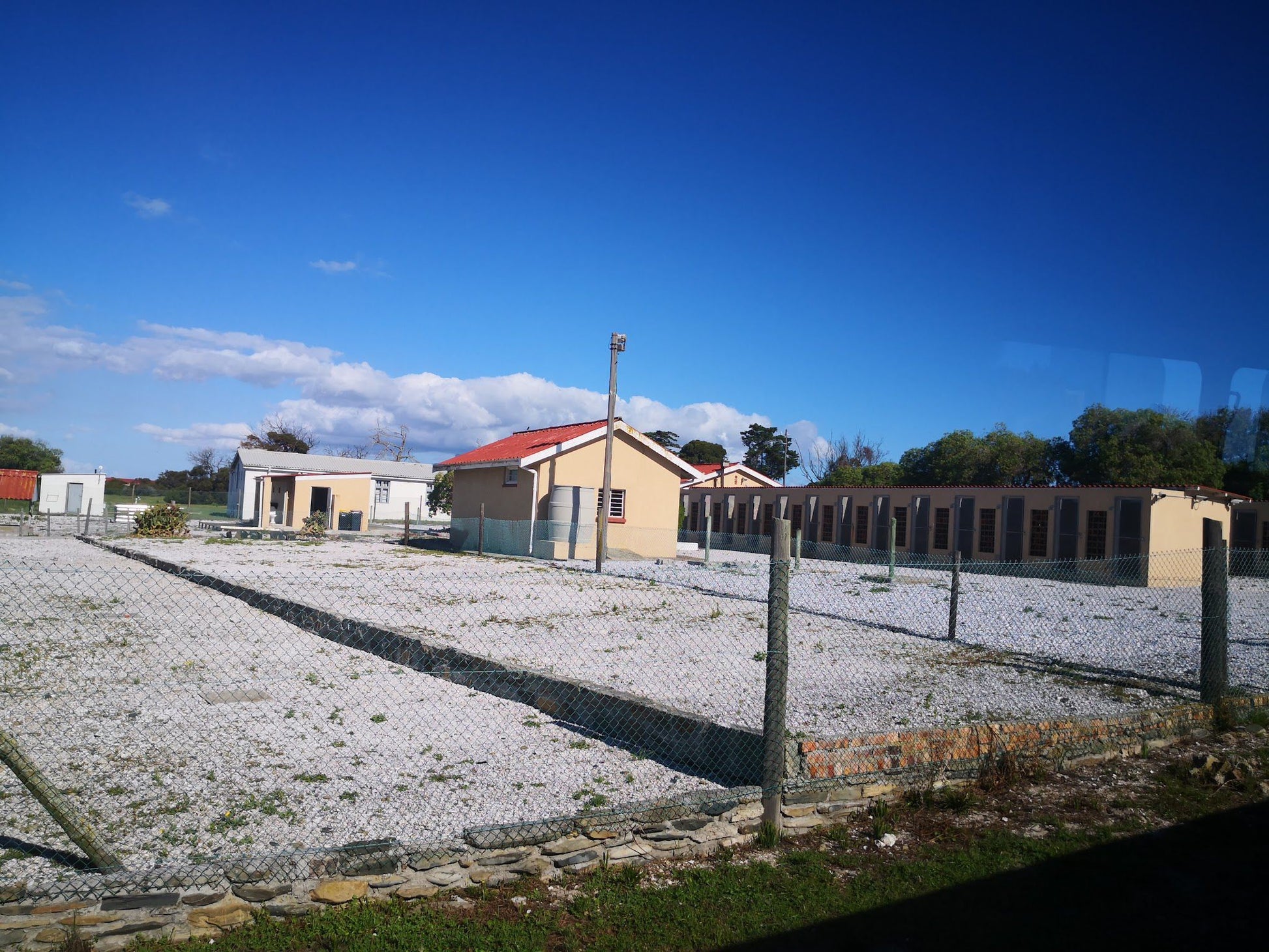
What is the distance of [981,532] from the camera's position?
92.3 feet

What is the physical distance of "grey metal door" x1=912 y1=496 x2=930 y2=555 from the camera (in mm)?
29891

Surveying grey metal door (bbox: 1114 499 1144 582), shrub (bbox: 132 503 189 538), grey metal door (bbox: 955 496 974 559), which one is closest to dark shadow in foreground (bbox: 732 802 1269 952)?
grey metal door (bbox: 1114 499 1144 582)

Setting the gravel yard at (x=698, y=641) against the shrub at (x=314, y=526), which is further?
the shrub at (x=314, y=526)

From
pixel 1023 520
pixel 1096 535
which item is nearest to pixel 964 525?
pixel 1023 520

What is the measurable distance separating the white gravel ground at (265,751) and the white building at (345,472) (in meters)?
39.3

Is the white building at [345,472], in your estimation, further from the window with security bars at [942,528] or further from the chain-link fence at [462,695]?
the chain-link fence at [462,695]

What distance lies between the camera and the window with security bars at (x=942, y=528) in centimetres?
2934

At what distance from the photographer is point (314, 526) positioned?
1244 inches

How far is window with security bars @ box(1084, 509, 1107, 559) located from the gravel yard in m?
9.21

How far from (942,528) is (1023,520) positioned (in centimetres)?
332

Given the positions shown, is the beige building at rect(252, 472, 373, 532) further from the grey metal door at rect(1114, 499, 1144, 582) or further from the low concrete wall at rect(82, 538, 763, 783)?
the low concrete wall at rect(82, 538, 763, 783)

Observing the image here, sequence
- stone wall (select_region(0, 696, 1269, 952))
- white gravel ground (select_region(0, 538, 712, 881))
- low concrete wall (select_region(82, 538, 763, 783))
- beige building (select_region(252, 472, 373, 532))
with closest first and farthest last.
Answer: stone wall (select_region(0, 696, 1269, 952)) → white gravel ground (select_region(0, 538, 712, 881)) → low concrete wall (select_region(82, 538, 763, 783)) → beige building (select_region(252, 472, 373, 532))

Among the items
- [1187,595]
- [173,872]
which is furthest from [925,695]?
[1187,595]

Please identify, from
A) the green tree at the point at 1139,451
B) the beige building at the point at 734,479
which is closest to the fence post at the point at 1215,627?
the green tree at the point at 1139,451
